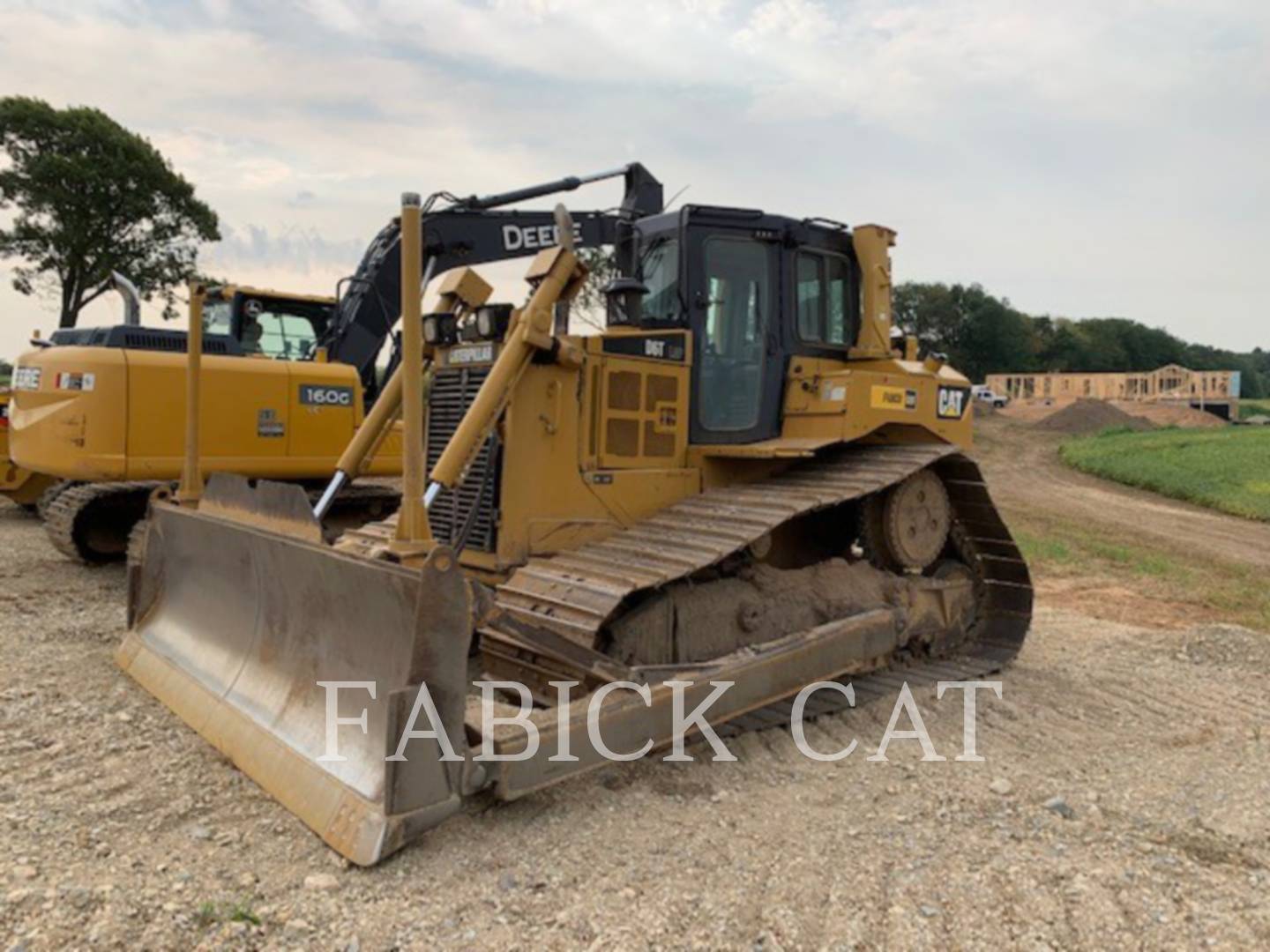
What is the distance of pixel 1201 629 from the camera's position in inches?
281

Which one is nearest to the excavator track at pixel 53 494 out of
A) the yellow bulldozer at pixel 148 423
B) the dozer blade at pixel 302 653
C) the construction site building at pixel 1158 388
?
the yellow bulldozer at pixel 148 423

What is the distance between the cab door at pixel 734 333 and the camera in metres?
5.72

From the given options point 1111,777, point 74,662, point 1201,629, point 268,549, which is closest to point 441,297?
point 268,549

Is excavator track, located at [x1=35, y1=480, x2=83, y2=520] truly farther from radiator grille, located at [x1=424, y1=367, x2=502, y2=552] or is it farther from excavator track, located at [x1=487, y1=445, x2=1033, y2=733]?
excavator track, located at [x1=487, y1=445, x2=1033, y2=733]

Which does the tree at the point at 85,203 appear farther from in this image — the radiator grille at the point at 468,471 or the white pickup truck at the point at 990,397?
the white pickup truck at the point at 990,397

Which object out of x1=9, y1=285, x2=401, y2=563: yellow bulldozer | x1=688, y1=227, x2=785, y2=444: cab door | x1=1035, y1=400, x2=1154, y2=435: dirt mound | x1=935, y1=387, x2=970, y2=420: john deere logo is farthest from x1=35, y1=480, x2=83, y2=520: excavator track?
x1=1035, y1=400, x2=1154, y2=435: dirt mound

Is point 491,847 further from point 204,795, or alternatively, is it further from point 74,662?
point 74,662

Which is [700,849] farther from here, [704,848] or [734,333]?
[734,333]

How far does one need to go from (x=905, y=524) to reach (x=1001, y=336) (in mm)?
66780

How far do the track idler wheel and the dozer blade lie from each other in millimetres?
3305

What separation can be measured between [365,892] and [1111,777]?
3.35m

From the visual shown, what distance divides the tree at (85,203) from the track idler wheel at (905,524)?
87.2 feet

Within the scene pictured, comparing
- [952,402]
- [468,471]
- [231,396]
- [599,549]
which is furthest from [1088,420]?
[468,471]

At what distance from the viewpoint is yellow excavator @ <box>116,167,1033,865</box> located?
3.59 meters
